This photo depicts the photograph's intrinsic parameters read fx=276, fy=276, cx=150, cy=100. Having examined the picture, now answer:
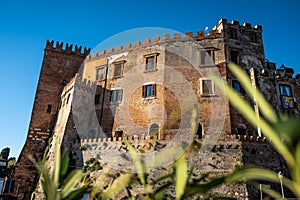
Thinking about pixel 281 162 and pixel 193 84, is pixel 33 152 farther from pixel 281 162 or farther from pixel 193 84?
pixel 281 162

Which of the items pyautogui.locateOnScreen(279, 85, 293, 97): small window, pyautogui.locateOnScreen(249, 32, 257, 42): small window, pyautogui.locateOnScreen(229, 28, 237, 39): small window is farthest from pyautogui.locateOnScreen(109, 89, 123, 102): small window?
pyautogui.locateOnScreen(279, 85, 293, 97): small window

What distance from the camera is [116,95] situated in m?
28.4

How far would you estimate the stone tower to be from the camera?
25578 millimetres

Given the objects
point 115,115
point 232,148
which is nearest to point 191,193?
point 232,148

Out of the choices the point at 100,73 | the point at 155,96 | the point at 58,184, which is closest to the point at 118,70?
the point at 100,73

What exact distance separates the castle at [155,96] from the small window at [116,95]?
0.11 metres

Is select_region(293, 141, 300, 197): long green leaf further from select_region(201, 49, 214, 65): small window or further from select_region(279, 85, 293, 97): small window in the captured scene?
select_region(279, 85, 293, 97): small window

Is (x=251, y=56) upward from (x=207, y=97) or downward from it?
upward

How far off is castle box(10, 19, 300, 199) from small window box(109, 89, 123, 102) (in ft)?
0.36

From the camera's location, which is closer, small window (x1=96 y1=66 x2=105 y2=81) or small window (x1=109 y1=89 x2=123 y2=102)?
small window (x1=109 y1=89 x2=123 y2=102)

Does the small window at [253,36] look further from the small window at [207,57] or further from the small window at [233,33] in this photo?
the small window at [207,57]

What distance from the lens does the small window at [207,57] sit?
26.5 metres

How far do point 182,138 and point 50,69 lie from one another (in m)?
19.1

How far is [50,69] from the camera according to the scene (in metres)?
32.5
